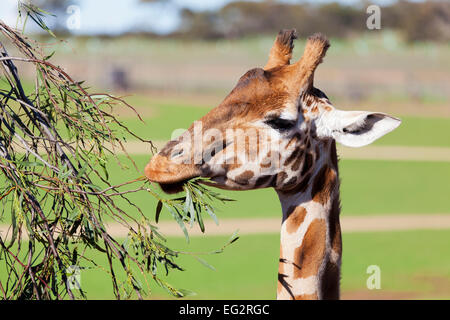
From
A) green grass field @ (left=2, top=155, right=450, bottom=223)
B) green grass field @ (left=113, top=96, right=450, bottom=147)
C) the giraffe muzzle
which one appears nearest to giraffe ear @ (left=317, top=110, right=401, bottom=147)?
the giraffe muzzle

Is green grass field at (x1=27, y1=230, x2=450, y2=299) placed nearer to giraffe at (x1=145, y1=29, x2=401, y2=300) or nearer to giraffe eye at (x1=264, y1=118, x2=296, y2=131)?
giraffe at (x1=145, y1=29, x2=401, y2=300)

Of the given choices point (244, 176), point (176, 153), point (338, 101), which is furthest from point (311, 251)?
point (338, 101)

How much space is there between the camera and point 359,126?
13.3ft

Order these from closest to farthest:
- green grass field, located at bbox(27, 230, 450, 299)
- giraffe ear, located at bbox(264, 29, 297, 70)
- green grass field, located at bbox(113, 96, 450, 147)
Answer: giraffe ear, located at bbox(264, 29, 297, 70)
green grass field, located at bbox(27, 230, 450, 299)
green grass field, located at bbox(113, 96, 450, 147)

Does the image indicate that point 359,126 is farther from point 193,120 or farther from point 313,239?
point 193,120

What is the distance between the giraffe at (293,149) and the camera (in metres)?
4.03

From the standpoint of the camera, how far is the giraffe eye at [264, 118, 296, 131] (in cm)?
412

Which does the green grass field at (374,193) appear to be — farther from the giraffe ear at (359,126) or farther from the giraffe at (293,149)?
the giraffe ear at (359,126)

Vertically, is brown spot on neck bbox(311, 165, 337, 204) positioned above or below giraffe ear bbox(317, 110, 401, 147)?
below

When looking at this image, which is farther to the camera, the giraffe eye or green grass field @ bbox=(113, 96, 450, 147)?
green grass field @ bbox=(113, 96, 450, 147)

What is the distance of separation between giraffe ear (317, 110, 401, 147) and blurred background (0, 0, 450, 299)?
3.72ft

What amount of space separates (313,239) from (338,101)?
5236cm

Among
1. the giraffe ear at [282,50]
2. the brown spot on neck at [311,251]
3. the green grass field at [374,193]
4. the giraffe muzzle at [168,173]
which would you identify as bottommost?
the brown spot on neck at [311,251]

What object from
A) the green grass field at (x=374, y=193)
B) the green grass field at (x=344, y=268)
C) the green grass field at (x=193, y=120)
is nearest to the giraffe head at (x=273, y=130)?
the green grass field at (x=344, y=268)
